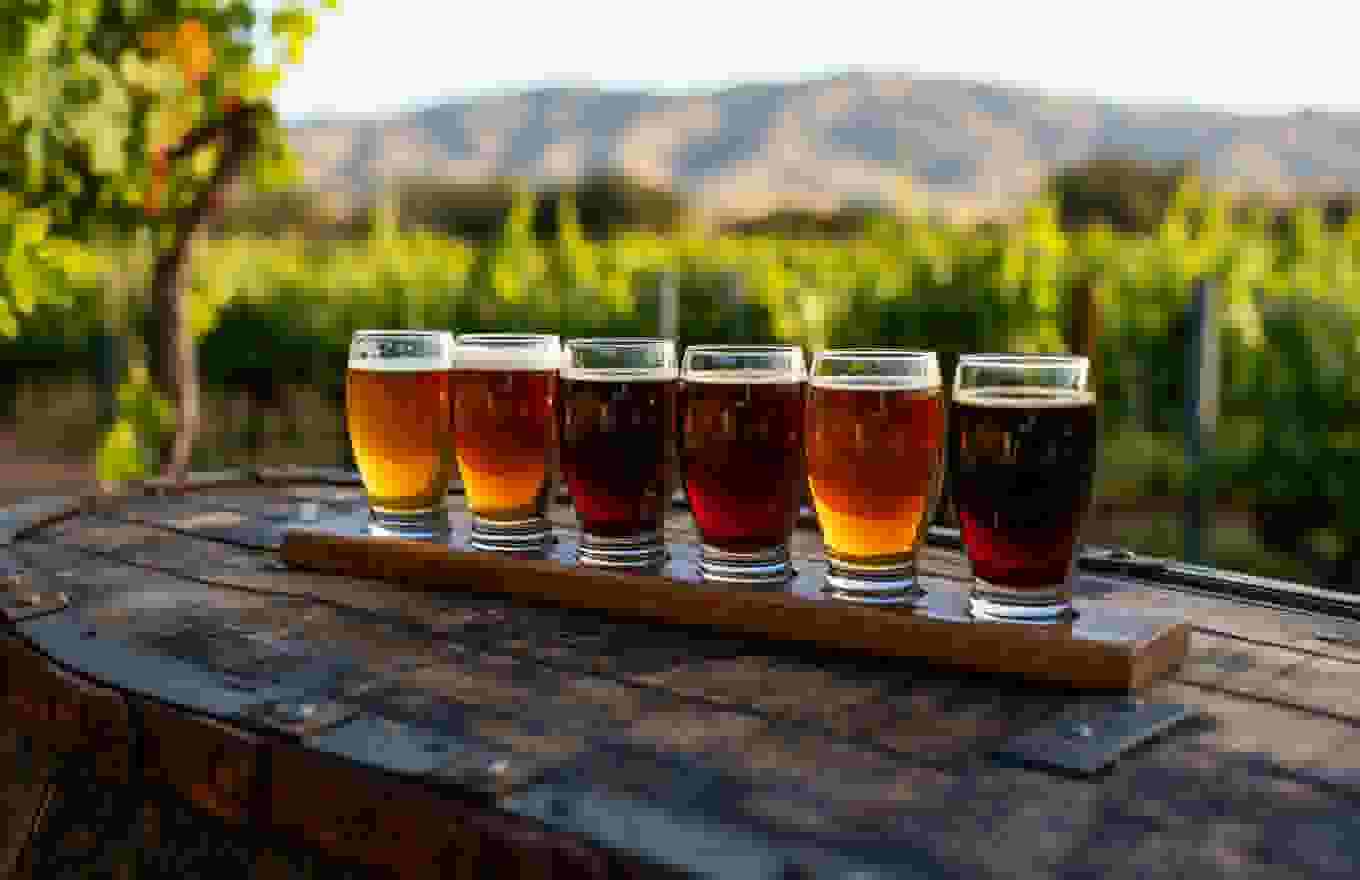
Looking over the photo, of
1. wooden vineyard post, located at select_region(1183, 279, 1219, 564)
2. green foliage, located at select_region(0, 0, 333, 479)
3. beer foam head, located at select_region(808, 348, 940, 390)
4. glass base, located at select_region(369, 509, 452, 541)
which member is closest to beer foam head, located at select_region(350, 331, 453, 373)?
glass base, located at select_region(369, 509, 452, 541)

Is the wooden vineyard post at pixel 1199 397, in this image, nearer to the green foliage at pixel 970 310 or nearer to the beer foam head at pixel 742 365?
the green foliage at pixel 970 310

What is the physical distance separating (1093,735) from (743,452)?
1.82 ft

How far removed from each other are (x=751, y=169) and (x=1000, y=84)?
16671mm

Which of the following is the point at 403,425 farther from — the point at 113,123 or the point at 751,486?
the point at 113,123

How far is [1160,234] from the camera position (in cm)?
1109

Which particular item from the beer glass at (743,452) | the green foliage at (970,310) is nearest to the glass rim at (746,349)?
the beer glass at (743,452)

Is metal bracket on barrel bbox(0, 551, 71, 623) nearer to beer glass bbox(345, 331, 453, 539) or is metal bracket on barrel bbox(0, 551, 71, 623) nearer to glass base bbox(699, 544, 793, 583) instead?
beer glass bbox(345, 331, 453, 539)

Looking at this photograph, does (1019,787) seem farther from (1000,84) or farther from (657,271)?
(1000,84)

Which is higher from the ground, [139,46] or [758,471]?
[139,46]

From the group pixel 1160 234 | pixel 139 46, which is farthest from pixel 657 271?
pixel 139 46

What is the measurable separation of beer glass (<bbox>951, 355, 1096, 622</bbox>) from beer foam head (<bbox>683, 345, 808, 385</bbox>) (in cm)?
22

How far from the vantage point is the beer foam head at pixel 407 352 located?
1.93m

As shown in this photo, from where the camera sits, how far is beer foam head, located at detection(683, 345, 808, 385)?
5.41 feet

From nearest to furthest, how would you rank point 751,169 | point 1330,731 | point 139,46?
1. point 1330,731
2. point 139,46
3. point 751,169
